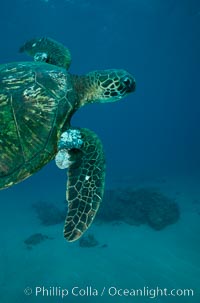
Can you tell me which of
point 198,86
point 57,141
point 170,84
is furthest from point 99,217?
point 198,86

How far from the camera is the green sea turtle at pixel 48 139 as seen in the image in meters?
3.35

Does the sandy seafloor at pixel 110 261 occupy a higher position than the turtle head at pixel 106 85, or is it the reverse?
the turtle head at pixel 106 85

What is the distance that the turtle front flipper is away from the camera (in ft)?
10.7

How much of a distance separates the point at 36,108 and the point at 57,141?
0.52 m

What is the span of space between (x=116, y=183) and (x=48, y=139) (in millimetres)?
19263

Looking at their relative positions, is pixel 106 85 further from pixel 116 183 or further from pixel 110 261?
pixel 116 183

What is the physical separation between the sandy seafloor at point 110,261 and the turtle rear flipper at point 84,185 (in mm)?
4701

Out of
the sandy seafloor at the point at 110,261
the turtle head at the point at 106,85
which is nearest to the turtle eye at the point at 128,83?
the turtle head at the point at 106,85

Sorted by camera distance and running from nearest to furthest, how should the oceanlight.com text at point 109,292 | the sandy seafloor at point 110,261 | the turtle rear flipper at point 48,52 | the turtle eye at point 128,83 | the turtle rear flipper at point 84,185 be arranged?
the turtle rear flipper at point 84,185 → the turtle eye at point 128,83 → the turtle rear flipper at point 48,52 → the oceanlight.com text at point 109,292 → the sandy seafloor at point 110,261

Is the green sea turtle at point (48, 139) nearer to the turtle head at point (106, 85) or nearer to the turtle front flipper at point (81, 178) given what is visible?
the turtle front flipper at point (81, 178)

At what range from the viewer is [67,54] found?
5590 millimetres

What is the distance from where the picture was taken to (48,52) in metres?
5.58

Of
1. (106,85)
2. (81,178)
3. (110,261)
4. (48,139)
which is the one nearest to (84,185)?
(81,178)

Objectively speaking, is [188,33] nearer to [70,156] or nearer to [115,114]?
[70,156]
